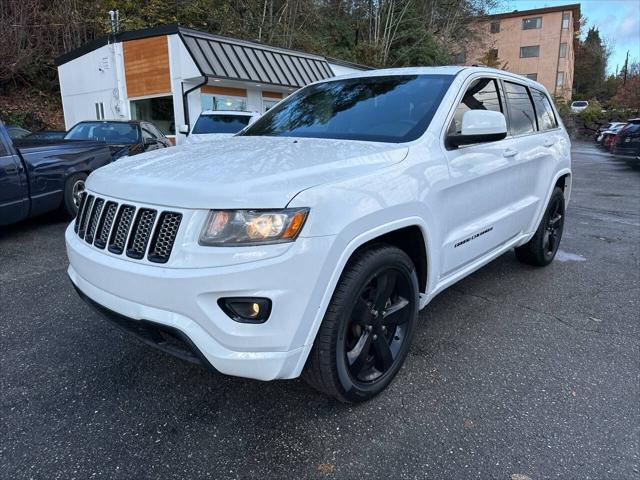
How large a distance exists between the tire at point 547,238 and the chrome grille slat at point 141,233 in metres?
3.67

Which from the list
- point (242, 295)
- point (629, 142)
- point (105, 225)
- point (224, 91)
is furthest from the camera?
point (224, 91)

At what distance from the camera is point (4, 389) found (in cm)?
260

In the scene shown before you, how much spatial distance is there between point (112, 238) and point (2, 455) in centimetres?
108

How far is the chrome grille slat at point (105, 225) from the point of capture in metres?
2.27

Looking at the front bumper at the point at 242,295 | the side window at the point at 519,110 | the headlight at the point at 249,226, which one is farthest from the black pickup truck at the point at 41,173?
the side window at the point at 519,110

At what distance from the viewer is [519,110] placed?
3.98m

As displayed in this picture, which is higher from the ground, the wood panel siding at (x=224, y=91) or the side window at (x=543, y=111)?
the wood panel siding at (x=224, y=91)

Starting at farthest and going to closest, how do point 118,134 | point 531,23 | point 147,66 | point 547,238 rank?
point 531,23, point 147,66, point 118,134, point 547,238

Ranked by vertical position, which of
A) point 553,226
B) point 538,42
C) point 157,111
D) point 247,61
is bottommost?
point 553,226

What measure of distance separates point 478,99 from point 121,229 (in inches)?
101

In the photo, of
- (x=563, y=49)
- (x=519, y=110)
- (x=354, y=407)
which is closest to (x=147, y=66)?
(x=519, y=110)

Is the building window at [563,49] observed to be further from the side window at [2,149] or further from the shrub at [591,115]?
the side window at [2,149]

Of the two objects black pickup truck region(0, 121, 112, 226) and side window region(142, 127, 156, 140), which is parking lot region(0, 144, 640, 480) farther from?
side window region(142, 127, 156, 140)

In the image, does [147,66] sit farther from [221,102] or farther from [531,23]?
[531,23]
